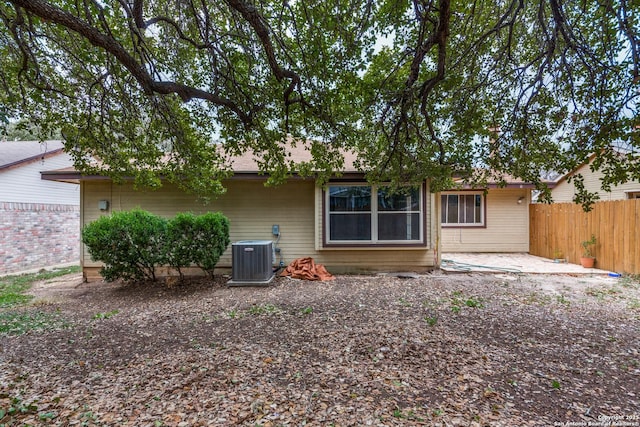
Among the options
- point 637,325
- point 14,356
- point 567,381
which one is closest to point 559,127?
point 637,325

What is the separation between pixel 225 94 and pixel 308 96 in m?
1.32

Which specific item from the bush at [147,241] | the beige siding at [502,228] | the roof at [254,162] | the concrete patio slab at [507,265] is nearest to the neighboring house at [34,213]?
the bush at [147,241]

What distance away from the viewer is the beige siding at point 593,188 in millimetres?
9638

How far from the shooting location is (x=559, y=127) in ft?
14.2

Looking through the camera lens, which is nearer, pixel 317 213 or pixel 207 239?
pixel 207 239

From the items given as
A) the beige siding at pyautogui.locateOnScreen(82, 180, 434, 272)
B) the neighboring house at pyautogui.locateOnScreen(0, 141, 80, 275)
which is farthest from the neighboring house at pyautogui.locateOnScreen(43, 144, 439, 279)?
the neighboring house at pyautogui.locateOnScreen(0, 141, 80, 275)

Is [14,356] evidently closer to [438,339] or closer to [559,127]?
[438,339]

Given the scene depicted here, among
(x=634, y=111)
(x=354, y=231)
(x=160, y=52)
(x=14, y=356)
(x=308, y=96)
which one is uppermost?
(x=160, y=52)

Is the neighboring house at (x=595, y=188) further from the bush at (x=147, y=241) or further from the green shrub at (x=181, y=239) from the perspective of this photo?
the green shrub at (x=181, y=239)

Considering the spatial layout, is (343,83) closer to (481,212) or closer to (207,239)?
(207,239)

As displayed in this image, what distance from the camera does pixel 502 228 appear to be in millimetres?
10633

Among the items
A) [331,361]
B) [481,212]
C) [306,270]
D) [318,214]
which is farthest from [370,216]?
[481,212]

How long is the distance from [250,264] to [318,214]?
1.98 metres

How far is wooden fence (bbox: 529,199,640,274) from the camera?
6.94 meters
